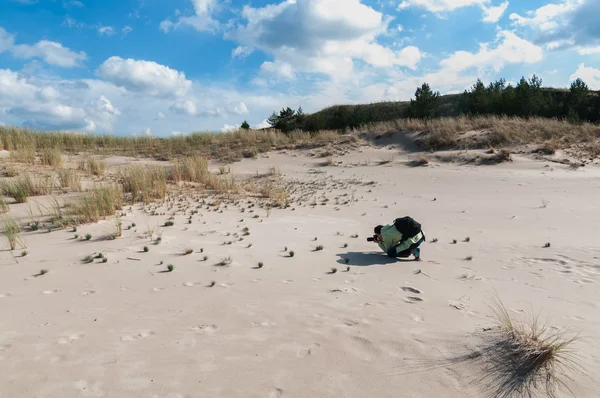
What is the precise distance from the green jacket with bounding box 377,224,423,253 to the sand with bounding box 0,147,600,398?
11.2 inches

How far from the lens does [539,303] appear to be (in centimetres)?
358

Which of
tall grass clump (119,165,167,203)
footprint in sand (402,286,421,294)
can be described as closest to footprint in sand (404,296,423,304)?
footprint in sand (402,286,421,294)

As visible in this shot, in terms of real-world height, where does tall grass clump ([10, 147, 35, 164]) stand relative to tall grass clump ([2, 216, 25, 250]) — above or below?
above

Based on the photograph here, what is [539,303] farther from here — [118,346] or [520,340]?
[118,346]

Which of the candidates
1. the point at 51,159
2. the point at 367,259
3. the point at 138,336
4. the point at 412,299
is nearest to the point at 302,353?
the point at 138,336

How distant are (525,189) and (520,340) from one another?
9.68 metres

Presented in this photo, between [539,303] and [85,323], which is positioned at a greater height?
[85,323]

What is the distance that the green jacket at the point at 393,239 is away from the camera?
5.04 m

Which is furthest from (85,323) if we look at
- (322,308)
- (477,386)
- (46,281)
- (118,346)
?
(477,386)

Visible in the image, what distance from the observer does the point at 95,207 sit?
6.30 meters

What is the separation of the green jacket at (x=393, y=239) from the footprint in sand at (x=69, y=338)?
3.82 meters

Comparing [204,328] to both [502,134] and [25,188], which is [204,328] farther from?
[502,134]

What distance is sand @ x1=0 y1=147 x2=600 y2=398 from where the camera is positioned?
2.28m

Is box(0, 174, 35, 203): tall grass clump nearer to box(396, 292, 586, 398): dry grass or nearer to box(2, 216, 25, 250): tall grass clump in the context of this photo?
box(2, 216, 25, 250): tall grass clump
